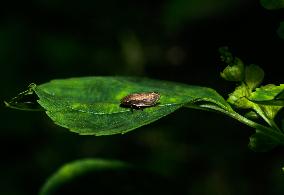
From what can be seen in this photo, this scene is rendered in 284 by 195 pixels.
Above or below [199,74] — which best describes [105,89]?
above

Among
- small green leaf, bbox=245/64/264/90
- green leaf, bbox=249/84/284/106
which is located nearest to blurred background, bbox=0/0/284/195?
small green leaf, bbox=245/64/264/90

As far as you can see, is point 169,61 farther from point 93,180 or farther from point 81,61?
point 93,180

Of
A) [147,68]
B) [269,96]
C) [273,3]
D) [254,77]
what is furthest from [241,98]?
[147,68]

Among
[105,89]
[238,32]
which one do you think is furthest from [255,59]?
[105,89]

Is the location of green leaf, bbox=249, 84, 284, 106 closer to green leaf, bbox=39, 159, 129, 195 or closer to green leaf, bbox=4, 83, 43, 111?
green leaf, bbox=4, 83, 43, 111

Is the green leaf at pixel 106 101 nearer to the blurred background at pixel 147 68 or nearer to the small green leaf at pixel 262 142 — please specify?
the small green leaf at pixel 262 142

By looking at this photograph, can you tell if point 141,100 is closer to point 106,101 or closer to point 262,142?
point 106,101
